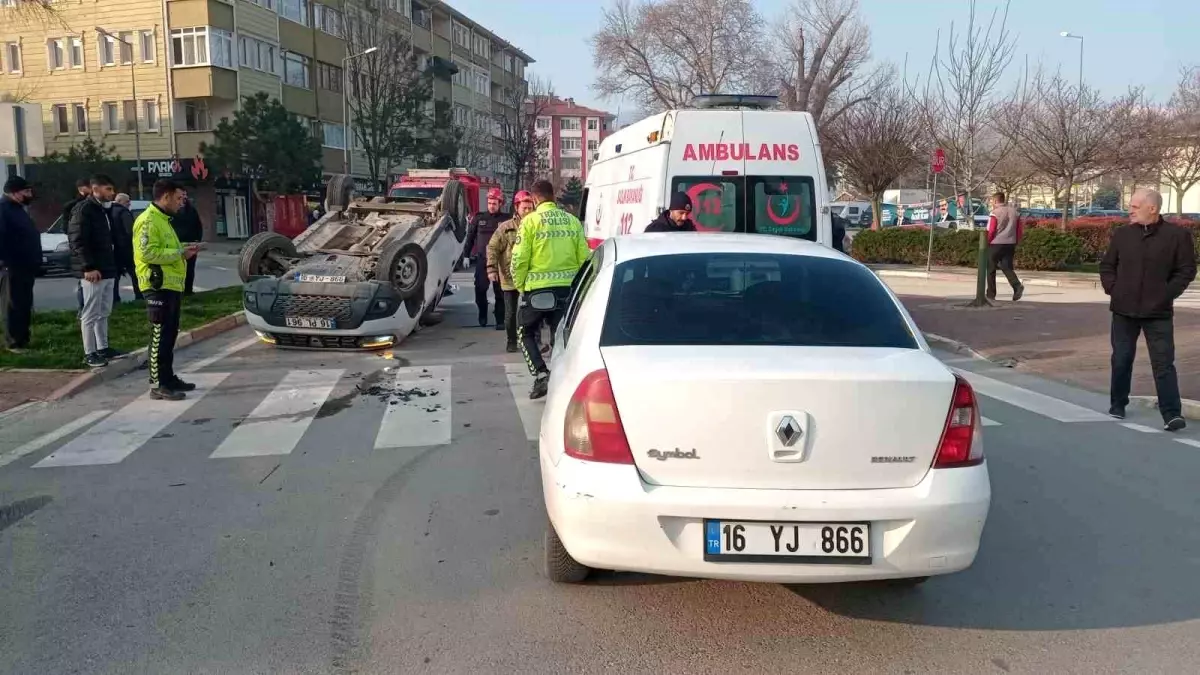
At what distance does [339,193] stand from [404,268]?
314 centimetres

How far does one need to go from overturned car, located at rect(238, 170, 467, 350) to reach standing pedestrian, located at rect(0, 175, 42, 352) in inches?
83.5

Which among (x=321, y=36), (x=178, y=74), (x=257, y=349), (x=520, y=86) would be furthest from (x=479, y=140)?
(x=257, y=349)

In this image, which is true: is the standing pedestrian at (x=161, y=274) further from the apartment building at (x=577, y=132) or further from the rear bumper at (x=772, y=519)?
the apartment building at (x=577, y=132)

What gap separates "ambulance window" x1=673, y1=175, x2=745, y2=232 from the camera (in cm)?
1025

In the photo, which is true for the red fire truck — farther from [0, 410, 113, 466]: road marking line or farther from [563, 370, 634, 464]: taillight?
[563, 370, 634, 464]: taillight

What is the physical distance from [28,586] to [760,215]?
7793 millimetres

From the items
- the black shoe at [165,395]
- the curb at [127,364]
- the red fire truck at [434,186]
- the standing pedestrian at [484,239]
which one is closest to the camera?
the black shoe at [165,395]

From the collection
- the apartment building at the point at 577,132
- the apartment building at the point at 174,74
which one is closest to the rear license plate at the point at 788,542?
the apartment building at the point at 174,74

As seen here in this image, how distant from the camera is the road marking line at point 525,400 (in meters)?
7.21

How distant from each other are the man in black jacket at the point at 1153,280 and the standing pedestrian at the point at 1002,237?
8.20 meters

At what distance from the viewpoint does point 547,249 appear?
7816mm

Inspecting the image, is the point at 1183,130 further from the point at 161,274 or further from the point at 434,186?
the point at 161,274

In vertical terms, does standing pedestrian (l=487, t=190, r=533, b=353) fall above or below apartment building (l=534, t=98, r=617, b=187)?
below

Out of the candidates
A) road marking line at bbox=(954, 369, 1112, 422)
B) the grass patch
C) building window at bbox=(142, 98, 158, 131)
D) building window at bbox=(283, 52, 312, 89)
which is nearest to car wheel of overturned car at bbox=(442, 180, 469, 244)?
the grass patch
